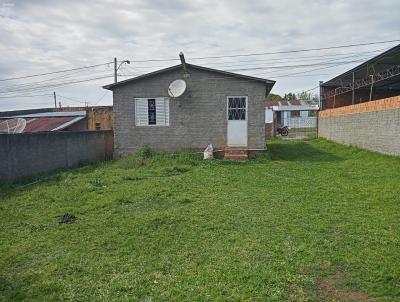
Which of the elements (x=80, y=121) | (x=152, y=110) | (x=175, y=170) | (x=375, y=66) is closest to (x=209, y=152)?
(x=175, y=170)

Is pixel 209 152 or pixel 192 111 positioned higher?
pixel 192 111

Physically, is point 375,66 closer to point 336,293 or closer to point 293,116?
point 336,293

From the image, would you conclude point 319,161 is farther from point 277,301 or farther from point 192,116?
point 277,301

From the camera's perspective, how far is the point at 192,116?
1422 centimetres

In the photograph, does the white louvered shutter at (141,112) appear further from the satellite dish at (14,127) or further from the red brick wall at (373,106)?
the red brick wall at (373,106)

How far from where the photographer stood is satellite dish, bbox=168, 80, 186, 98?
45.0 ft

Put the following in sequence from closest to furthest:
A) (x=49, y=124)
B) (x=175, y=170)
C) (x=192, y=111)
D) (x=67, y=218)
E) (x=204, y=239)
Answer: (x=204, y=239) < (x=67, y=218) < (x=175, y=170) < (x=192, y=111) < (x=49, y=124)

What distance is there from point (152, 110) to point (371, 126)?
9067mm

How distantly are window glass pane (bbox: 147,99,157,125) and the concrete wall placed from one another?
2450 mm

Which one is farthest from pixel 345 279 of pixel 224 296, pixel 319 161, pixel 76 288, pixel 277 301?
pixel 319 161

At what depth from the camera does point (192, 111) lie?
14.2 meters

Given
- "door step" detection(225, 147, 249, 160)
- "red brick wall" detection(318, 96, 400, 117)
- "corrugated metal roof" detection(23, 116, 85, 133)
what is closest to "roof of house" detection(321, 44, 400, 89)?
"red brick wall" detection(318, 96, 400, 117)

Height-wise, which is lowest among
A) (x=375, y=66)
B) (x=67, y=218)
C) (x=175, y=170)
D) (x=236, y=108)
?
(x=67, y=218)

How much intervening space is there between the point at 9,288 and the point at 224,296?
7.30 ft
